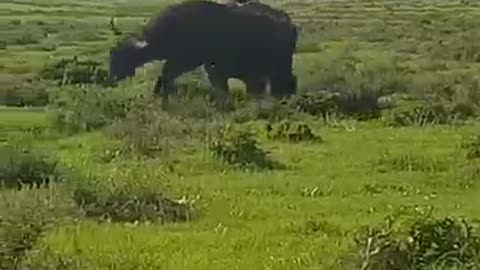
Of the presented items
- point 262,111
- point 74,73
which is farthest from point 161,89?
point 74,73

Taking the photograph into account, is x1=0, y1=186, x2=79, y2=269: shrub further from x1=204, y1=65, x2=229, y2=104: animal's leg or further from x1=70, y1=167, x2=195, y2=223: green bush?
x1=204, y1=65, x2=229, y2=104: animal's leg

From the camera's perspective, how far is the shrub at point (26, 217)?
41.9ft

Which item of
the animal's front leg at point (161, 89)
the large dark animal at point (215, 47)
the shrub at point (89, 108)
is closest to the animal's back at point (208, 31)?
the large dark animal at point (215, 47)

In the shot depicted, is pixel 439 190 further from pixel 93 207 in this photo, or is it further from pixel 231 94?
pixel 231 94

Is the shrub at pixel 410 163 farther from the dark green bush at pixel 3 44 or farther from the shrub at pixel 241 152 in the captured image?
the dark green bush at pixel 3 44

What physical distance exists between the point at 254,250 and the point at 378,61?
29074 mm

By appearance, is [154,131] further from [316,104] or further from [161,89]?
[316,104]

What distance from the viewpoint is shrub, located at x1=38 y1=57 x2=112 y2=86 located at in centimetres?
3647

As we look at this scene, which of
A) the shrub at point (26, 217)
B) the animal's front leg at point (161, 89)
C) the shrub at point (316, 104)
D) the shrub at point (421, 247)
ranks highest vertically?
the shrub at point (421, 247)

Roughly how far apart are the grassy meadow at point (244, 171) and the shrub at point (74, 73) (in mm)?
102

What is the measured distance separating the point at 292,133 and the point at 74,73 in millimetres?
13897

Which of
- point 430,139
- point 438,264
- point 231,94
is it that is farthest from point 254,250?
point 231,94

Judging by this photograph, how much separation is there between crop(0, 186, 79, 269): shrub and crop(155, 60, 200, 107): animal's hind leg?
1474 cm

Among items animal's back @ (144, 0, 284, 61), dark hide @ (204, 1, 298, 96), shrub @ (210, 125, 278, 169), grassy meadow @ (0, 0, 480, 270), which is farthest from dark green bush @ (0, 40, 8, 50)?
shrub @ (210, 125, 278, 169)
